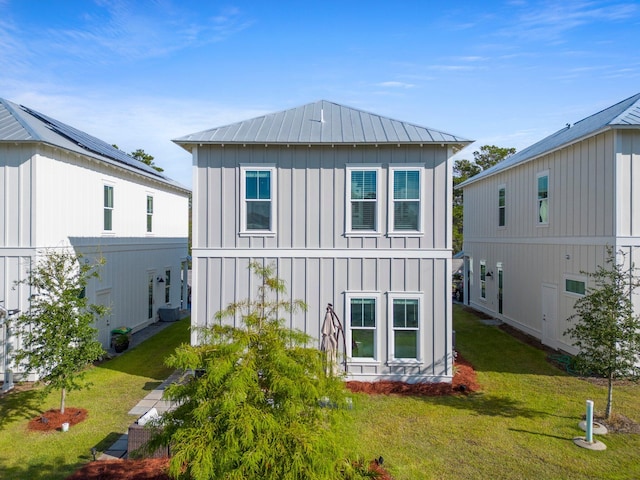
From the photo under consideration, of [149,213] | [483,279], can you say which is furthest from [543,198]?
[149,213]

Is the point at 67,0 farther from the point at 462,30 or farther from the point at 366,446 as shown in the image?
the point at 366,446

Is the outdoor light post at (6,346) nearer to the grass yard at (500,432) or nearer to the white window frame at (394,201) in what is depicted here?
the grass yard at (500,432)

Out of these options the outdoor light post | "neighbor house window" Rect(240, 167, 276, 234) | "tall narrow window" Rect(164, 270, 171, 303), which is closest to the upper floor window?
"neighbor house window" Rect(240, 167, 276, 234)

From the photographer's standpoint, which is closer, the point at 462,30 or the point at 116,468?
the point at 116,468

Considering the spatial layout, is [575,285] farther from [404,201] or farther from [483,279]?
[483,279]

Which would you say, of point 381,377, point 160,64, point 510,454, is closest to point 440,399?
point 381,377

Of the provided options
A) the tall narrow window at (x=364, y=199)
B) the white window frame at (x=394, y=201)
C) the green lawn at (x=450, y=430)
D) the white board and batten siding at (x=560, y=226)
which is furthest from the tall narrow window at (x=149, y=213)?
the white board and batten siding at (x=560, y=226)

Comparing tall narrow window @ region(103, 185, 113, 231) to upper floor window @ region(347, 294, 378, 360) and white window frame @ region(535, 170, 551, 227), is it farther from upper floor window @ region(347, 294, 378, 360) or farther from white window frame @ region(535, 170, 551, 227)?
white window frame @ region(535, 170, 551, 227)
